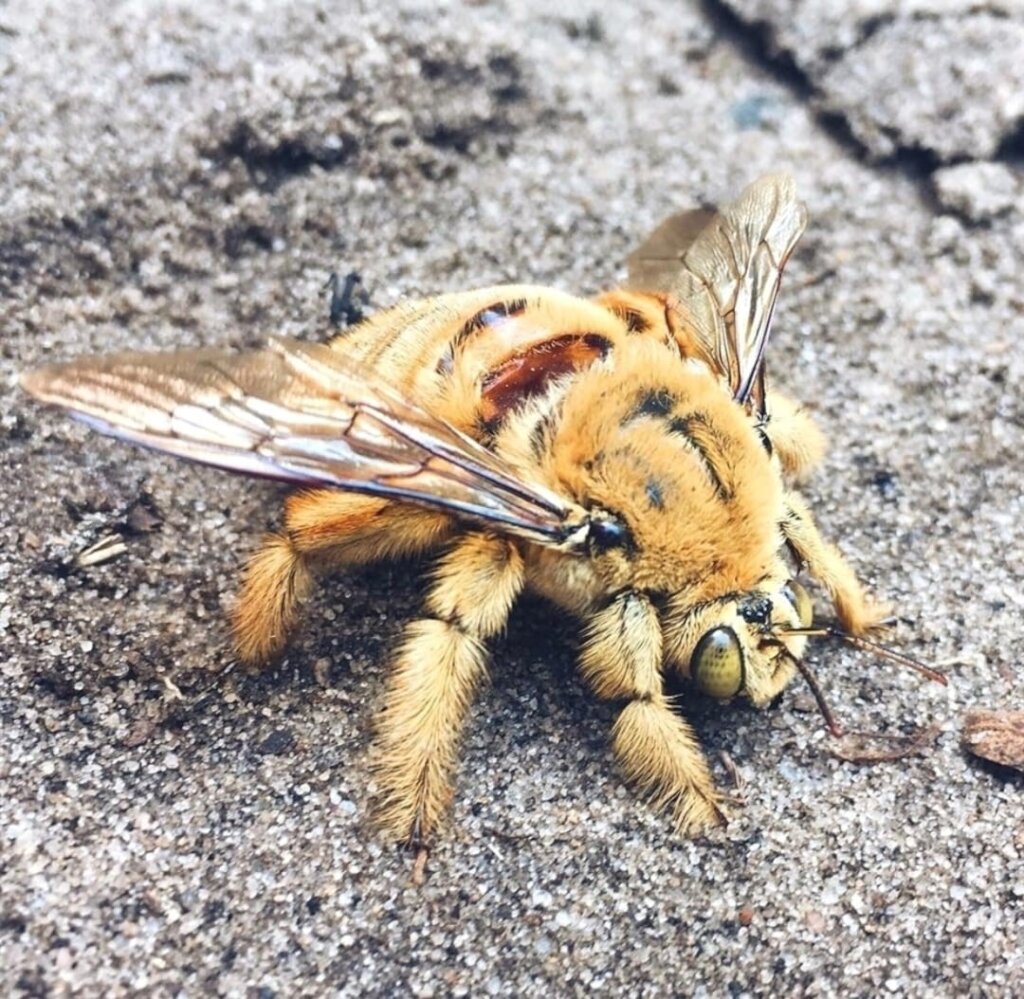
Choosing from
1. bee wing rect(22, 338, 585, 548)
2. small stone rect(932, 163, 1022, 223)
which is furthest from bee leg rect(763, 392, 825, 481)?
small stone rect(932, 163, 1022, 223)

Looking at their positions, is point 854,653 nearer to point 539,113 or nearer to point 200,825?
point 200,825

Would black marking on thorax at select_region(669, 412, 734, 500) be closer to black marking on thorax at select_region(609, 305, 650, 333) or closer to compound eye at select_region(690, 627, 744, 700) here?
compound eye at select_region(690, 627, 744, 700)

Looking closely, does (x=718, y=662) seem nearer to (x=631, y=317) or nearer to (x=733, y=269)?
(x=631, y=317)

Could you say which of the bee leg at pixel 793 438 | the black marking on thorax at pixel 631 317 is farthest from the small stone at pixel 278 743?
the bee leg at pixel 793 438

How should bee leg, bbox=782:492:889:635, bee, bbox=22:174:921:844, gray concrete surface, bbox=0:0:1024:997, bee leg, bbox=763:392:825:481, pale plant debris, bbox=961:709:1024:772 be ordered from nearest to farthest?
bee, bbox=22:174:921:844 → gray concrete surface, bbox=0:0:1024:997 → pale plant debris, bbox=961:709:1024:772 → bee leg, bbox=782:492:889:635 → bee leg, bbox=763:392:825:481

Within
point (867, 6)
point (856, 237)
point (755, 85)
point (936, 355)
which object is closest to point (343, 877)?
point (936, 355)

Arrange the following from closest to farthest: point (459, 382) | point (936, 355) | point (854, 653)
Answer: point (459, 382) < point (854, 653) < point (936, 355)

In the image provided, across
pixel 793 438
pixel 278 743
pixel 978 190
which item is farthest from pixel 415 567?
pixel 978 190

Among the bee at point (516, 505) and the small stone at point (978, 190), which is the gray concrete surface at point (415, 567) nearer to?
the small stone at point (978, 190)

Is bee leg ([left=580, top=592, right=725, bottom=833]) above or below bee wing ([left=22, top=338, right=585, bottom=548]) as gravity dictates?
below
